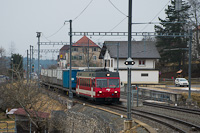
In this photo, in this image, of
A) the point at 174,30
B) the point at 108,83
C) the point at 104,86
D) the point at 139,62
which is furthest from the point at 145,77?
the point at 104,86

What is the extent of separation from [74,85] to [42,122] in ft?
42.3

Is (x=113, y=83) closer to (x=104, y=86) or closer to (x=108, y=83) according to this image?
(x=108, y=83)

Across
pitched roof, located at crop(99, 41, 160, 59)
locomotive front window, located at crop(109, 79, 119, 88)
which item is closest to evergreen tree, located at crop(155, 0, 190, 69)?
pitched roof, located at crop(99, 41, 160, 59)

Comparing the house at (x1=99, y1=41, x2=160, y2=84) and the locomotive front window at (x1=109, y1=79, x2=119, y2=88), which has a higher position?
the house at (x1=99, y1=41, x2=160, y2=84)

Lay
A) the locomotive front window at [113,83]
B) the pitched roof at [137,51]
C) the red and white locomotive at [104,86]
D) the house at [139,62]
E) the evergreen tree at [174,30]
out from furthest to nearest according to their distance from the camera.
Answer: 1. the evergreen tree at [174,30]
2. the pitched roof at [137,51]
3. the house at [139,62]
4. the locomotive front window at [113,83]
5. the red and white locomotive at [104,86]

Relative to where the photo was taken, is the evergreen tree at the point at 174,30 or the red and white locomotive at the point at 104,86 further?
the evergreen tree at the point at 174,30

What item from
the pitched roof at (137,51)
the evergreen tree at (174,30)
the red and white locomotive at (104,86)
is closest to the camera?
the red and white locomotive at (104,86)

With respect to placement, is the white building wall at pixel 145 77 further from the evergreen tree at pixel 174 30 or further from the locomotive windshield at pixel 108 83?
the locomotive windshield at pixel 108 83

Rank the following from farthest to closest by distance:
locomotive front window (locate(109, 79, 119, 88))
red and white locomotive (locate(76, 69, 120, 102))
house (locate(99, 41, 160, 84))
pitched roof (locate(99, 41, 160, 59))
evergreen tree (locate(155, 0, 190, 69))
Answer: evergreen tree (locate(155, 0, 190, 69))
pitched roof (locate(99, 41, 160, 59))
house (locate(99, 41, 160, 84))
locomotive front window (locate(109, 79, 119, 88))
red and white locomotive (locate(76, 69, 120, 102))

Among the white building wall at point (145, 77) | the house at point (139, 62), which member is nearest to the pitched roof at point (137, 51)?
the house at point (139, 62)

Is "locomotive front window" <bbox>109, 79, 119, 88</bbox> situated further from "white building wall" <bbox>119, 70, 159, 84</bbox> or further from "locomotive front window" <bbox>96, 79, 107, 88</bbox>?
"white building wall" <bbox>119, 70, 159, 84</bbox>

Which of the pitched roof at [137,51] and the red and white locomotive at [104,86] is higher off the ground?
the pitched roof at [137,51]

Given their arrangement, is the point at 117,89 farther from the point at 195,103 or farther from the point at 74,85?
the point at 74,85

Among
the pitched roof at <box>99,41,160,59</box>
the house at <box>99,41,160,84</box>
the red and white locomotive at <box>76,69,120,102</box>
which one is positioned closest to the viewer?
the red and white locomotive at <box>76,69,120,102</box>
